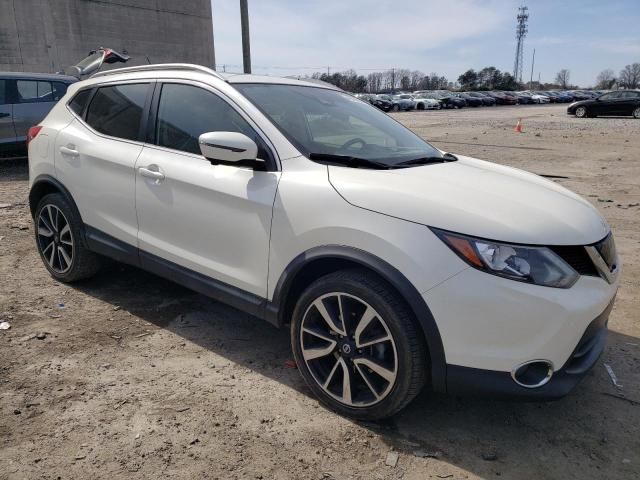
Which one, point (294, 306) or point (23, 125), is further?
point (23, 125)

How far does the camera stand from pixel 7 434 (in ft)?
8.31

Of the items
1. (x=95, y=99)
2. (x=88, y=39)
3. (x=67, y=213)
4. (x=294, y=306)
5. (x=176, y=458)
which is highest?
(x=88, y=39)

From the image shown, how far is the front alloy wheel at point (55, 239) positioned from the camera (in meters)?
4.20

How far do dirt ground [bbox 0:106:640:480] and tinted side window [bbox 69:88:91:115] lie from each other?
1.50m

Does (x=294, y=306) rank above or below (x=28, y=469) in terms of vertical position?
above

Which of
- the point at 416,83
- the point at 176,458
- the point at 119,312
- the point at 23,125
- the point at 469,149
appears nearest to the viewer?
the point at 176,458

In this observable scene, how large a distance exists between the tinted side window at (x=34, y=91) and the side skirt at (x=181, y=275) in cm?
728

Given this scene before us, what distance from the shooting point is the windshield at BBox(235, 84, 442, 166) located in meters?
2.98

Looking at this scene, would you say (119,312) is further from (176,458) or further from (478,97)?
(478,97)

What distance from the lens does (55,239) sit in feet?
14.1

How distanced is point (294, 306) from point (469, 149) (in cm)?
1241

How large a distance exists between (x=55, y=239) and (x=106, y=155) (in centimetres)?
111

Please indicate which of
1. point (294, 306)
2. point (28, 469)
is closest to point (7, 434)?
point (28, 469)

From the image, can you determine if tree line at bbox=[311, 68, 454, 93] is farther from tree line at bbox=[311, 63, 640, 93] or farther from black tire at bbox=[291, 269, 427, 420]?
black tire at bbox=[291, 269, 427, 420]
